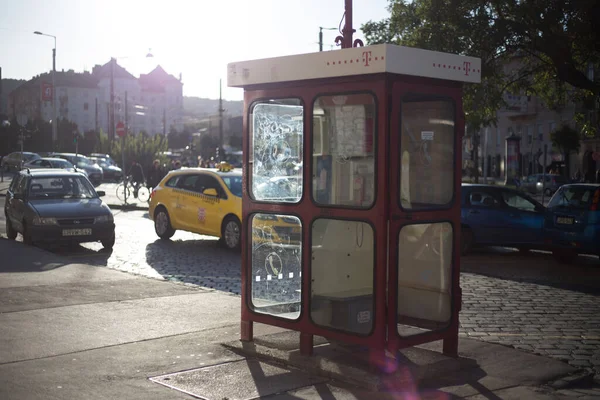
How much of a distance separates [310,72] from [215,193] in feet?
33.8

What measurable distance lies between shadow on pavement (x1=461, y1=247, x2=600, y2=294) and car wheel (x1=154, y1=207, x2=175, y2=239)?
260 inches

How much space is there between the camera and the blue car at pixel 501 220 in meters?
17.0

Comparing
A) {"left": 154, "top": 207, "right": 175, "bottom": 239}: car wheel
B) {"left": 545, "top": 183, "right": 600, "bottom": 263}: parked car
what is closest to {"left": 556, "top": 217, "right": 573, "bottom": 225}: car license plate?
{"left": 545, "top": 183, "right": 600, "bottom": 263}: parked car

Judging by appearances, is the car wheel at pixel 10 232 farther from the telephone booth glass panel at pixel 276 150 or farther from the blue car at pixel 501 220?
the telephone booth glass panel at pixel 276 150

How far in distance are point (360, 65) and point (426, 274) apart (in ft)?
6.54

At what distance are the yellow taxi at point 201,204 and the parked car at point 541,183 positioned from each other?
35647mm

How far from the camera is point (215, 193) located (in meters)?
17.1

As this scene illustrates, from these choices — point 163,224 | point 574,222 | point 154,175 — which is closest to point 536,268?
point 574,222

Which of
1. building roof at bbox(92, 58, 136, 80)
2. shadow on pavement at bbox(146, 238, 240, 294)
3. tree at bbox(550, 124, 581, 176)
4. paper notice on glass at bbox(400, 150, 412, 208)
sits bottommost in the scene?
shadow on pavement at bbox(146, 238, 240, 294)

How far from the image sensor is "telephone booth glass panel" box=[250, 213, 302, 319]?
7379mm

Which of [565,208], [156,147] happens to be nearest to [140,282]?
[565,208]

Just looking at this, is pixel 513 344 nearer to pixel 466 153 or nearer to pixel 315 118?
pixel 315 118

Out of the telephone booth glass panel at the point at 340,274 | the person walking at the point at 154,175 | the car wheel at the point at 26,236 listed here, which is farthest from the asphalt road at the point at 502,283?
the person walking at the point at 154,175

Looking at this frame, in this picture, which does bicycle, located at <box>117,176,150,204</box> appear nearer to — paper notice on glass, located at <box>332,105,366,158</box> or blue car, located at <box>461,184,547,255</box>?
blue car, located at <box>461,184,547,255</box>
